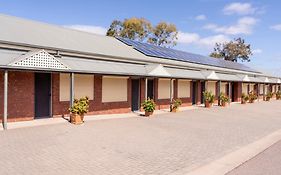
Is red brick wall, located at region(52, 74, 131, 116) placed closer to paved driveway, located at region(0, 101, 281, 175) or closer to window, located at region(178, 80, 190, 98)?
paved driveway, located at region(0, 101, 281, 175)

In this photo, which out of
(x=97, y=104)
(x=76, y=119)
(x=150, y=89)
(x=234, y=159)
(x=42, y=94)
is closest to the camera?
(x=234, y=159)

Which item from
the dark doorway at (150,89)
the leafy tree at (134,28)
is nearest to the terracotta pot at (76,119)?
the dark doorway at (150,89)

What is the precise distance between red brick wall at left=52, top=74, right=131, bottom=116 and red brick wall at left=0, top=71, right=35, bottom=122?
119cm

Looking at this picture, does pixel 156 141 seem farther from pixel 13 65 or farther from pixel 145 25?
pixel 145 25

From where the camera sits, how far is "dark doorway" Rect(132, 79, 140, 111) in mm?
18933

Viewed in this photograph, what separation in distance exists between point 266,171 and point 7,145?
7053 mm

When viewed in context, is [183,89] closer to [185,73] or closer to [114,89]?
[185,73]

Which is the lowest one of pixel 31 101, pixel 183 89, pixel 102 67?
pixel 31 101

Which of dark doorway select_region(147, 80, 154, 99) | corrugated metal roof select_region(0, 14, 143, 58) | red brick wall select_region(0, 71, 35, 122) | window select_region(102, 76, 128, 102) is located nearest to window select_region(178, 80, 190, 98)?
dark doorway select_region(147, 80, 154, 99)

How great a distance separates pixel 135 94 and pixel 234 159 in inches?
449

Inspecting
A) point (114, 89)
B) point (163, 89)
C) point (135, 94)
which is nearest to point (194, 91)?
point (163, 89)

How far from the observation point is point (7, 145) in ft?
28.0

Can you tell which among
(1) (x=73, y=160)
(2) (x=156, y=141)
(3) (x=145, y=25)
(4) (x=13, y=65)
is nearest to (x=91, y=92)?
(4) (x=13, y=65)

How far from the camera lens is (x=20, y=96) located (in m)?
12.5
